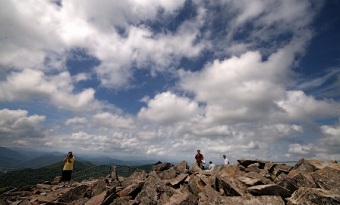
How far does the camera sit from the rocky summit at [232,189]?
1280 centimetres

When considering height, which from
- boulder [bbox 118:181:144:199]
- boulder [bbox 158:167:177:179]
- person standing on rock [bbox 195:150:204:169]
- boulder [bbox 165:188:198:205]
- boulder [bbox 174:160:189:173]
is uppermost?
person standing on rock [bbox 195:150:204:169]

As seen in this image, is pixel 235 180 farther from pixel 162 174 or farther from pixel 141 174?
pixel 141 174

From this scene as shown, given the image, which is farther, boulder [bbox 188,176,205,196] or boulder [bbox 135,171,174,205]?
boulder [bbox 188,176,205,196]

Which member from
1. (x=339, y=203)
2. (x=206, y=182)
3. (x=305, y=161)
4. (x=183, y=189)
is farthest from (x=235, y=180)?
(x=305, y=161)

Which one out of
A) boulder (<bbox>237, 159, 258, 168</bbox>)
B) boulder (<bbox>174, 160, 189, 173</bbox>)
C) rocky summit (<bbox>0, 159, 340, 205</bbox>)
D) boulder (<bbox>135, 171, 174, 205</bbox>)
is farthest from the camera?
boulder (<bbox>174, 160, 189, 173</bbox>)

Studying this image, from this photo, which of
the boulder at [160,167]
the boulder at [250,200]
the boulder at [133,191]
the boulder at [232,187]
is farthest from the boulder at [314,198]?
the boulder at [160,167]

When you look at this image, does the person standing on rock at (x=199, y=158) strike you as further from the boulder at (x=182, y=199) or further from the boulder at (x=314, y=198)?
the boulder at (x=314, y=198)

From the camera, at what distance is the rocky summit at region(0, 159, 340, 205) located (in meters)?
12.8

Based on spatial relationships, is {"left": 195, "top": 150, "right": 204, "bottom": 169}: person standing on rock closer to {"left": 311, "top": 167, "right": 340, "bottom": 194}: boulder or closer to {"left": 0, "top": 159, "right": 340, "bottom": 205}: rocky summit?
{"left": 0, "top": 159, "right": 340, "bottom": 205}: rocky summit

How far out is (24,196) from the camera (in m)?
23.0

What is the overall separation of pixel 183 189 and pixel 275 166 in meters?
8.19

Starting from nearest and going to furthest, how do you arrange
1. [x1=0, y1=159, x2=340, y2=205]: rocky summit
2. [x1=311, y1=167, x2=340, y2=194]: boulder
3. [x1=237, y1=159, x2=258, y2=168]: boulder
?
1. [x1=0, y1=159, x2=340, y2=205]: rocky summit
2. [x1=311, y1=167, x2=340, y2=194]: boulder
3. [x1=237, y1=159, x2=258, y2=168]: boulder

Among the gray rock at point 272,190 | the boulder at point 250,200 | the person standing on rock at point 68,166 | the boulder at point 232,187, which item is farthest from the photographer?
the person standing on rock at point 68,166

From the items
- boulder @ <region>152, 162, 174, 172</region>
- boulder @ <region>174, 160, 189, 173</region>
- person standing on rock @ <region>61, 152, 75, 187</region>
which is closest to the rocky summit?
boulder @ <region>174, 160, 189, 173</region>
